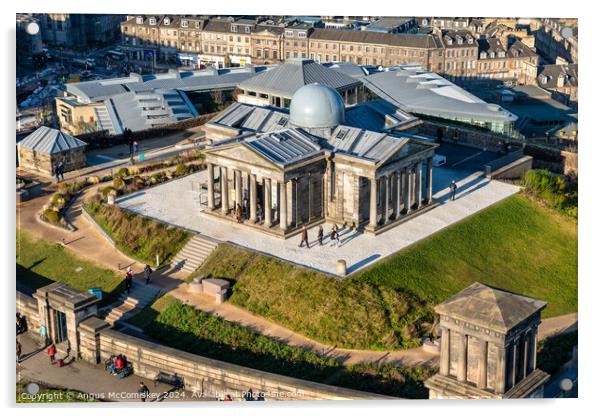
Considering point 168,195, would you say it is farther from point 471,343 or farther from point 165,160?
point 471,343

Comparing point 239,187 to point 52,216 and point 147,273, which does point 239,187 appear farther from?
point 52,216

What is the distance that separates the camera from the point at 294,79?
120875mm

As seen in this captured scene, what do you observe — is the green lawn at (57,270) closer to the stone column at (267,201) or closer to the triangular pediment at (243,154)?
the stone column at (267,201)

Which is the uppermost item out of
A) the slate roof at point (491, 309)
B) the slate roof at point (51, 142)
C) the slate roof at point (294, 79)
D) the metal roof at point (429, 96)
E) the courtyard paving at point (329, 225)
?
the slate roof at point (294, 79)

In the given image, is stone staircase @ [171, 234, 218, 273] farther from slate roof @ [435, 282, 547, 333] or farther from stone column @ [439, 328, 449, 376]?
slate roof @ [435, 282, 547, 333]

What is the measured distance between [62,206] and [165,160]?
14727 mm

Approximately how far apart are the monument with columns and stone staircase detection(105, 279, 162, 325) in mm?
28649

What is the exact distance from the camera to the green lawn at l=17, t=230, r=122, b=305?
84500mm

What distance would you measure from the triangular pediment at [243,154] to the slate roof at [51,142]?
20.8 m

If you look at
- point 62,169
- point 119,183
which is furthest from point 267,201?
point 62,169

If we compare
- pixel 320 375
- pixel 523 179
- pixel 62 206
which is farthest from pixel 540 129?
pixel 320 375

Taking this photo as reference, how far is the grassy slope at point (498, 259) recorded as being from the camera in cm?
8244

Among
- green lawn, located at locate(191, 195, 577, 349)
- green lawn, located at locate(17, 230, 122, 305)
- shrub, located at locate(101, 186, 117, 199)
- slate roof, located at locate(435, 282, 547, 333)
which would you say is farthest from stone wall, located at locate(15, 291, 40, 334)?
slate roof, located at locate(435, 282, 547, 333)

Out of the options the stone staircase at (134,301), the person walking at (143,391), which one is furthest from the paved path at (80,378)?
the stone staircase at (134,301)
